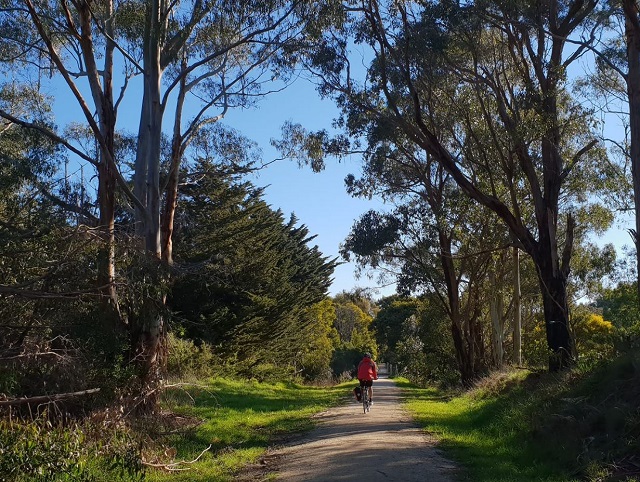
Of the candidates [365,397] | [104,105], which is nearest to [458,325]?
[365,397]

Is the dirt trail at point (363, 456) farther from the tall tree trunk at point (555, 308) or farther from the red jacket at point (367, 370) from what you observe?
the tall tree trunk at point (555, 308)

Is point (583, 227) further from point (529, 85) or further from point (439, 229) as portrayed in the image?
point (529, 85)

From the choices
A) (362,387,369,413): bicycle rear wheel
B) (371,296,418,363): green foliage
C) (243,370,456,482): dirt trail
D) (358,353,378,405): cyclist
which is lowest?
(243,370,456,482): dirt trail

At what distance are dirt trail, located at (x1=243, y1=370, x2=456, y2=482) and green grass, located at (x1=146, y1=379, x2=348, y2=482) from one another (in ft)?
2.28

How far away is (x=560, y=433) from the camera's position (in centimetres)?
1083

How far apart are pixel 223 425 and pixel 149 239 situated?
4.57 metres

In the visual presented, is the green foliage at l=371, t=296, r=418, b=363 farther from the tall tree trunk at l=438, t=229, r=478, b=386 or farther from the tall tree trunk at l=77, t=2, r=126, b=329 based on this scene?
the tall tree trunk at l=77, t=2, r=126, b=329

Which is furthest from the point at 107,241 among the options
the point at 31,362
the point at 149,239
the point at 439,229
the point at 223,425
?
the point at 439,229

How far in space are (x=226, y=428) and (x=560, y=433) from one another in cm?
767

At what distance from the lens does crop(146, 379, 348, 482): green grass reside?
36.3ft

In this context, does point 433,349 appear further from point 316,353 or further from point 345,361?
point 345,361

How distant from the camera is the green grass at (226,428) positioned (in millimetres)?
11078

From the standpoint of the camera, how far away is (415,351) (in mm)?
52500

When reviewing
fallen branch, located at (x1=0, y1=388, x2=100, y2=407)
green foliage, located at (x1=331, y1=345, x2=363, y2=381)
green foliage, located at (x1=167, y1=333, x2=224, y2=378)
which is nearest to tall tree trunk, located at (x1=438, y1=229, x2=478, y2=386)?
green foliage, located at (x1=167, y1=333, x2=224, y2=378)
